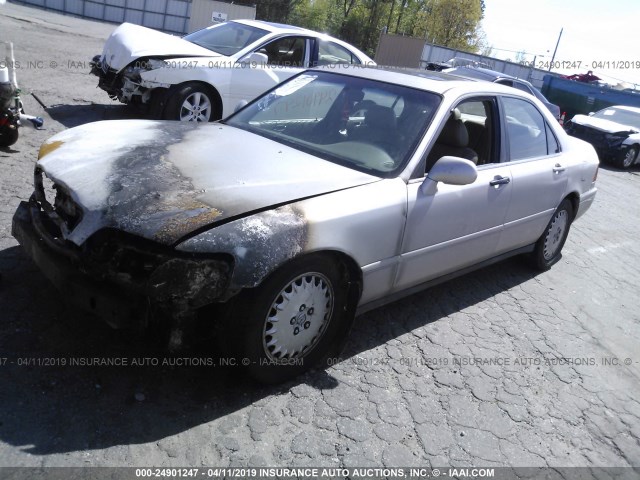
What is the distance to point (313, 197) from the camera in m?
2.97

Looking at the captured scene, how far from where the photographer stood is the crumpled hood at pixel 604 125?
14.3 metres

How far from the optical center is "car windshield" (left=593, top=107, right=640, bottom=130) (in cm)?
1531

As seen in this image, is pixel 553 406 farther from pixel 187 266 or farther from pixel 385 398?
pixel 187 266

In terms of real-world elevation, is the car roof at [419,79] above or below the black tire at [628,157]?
above

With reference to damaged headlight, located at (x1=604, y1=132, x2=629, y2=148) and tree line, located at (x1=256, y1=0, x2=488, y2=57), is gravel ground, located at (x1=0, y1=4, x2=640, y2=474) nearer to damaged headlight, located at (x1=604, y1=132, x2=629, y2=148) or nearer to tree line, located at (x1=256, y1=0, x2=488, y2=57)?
damaged headlight, located at (x1=604, y1=132, x2=629, y2=148)

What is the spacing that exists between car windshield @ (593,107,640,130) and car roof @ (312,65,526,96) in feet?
42.3

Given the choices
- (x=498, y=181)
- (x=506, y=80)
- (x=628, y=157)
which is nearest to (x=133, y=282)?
(x=498, y=181)

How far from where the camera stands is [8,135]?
5.71 meters

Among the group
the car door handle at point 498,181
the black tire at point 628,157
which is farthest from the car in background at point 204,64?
the black tire at point 628,157

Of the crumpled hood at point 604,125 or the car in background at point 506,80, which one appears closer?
the car in background at point 506,80

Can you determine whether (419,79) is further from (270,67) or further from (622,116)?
(622,116)

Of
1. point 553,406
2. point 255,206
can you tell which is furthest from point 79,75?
point 553,406

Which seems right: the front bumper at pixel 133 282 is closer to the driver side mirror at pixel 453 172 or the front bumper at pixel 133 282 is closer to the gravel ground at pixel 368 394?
the gravel ground at pixel 368 394

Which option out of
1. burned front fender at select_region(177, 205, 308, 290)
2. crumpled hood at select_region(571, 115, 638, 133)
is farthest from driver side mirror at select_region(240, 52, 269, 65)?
crumpled hood at select_region(571, 115, 638, 133)
